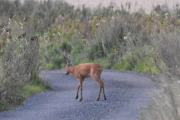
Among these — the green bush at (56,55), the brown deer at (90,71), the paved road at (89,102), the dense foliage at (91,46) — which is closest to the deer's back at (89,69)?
the brown deer at (90,71)

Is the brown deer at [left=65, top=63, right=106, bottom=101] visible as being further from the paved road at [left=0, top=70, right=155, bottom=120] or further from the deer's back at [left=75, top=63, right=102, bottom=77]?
the paved road at [left=0, top=70, right=155, bottom=120]

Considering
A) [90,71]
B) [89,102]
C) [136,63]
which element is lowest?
[89,102]

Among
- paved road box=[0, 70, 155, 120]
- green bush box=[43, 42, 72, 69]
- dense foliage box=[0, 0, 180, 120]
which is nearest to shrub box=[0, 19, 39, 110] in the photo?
dense foliage box=[0, 0, 180, 120]

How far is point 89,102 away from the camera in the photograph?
1065cm

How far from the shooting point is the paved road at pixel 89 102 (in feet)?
30.0

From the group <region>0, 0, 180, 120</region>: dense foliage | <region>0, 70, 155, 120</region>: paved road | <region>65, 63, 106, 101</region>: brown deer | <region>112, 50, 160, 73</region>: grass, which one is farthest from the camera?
<region>112, 50, 160, 73</region>: grass

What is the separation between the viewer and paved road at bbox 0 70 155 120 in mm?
9141

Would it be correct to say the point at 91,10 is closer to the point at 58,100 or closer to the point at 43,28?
the point at 43,28

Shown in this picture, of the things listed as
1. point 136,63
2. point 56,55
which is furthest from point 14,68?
point 56,55

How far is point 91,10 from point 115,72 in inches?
664

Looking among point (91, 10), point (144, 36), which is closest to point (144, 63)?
point (144, 36)

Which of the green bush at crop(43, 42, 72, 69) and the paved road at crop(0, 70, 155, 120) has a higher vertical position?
the green bush at crop(43, 42, 72, 69)

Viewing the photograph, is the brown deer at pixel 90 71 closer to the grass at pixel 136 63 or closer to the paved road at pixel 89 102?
the paved road at pixel 89 102

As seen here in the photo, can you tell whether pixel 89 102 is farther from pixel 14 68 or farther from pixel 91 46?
pixel 91 46
